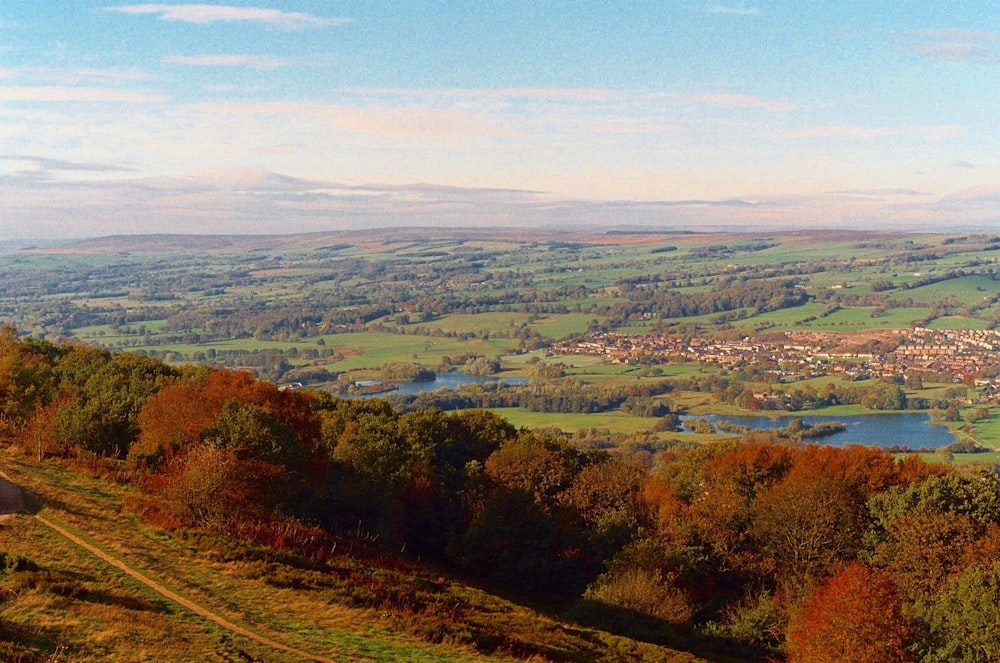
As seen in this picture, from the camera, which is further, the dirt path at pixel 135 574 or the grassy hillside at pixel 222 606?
the dirt path at pixel 135 574

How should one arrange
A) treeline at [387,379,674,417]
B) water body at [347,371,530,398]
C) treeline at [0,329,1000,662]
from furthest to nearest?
water body at [347,371,530,398] → treeline at [387,379,674,417] → treeline at [0,329,1000,662]

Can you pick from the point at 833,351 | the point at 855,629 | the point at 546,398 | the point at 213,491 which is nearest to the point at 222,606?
the point at 213,491

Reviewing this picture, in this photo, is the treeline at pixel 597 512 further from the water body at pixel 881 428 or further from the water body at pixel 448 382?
the water body at pixel 448 382

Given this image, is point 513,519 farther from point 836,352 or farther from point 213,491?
point 836,352

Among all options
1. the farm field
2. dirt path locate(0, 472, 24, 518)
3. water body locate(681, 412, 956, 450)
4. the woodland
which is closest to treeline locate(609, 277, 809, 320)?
the farm field

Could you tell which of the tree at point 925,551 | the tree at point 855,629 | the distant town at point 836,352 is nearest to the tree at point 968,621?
the tree at point 855,629

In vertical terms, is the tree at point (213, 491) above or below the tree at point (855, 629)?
above

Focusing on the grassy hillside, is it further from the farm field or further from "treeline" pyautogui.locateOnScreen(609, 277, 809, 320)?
"treeline" pyautogui.locateOnScreen(609, 277, 809, 320)
